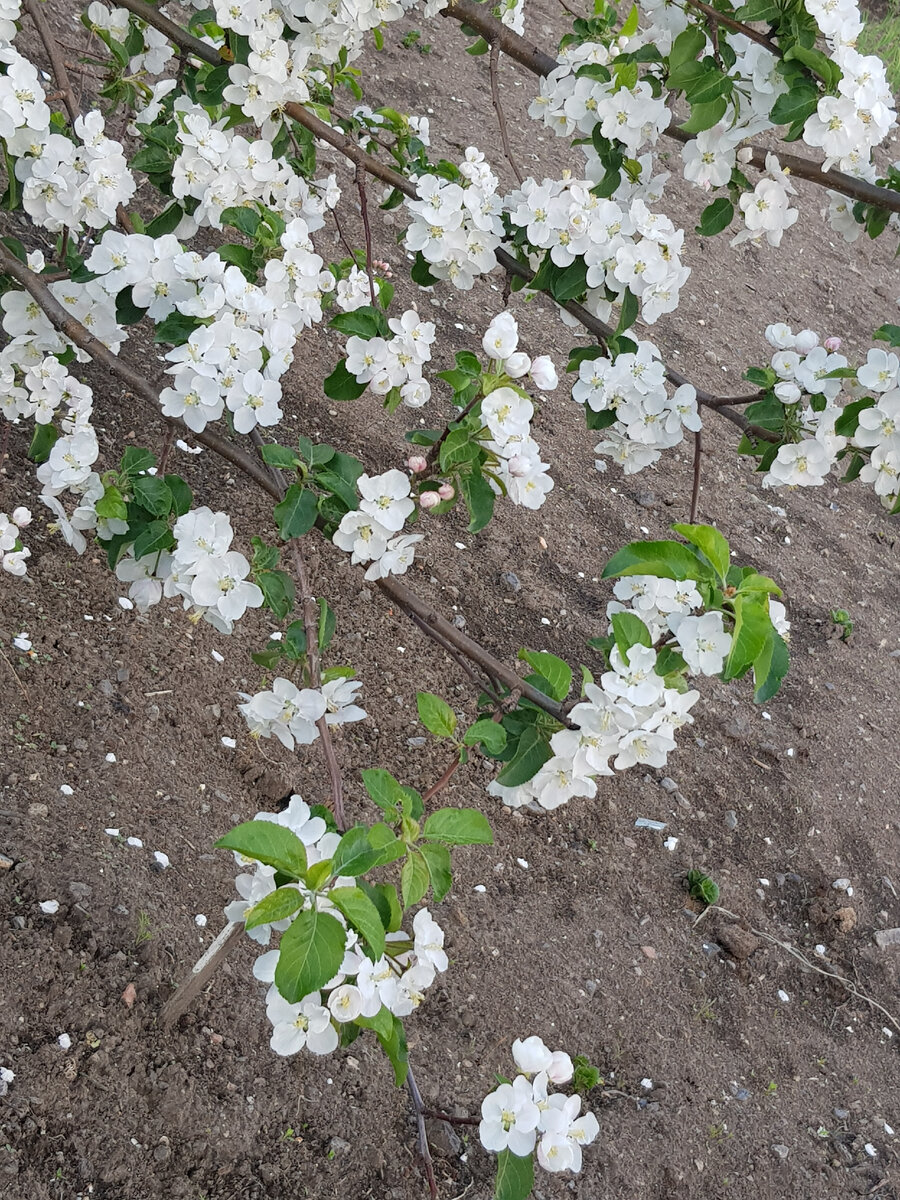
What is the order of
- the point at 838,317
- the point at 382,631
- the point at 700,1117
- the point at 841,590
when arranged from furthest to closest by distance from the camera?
the point at 838,317
the point at 841,590
the point at 382,631
the point at 700,1117

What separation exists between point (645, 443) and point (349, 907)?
1.10 metres

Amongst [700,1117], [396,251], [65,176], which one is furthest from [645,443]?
[396,251]

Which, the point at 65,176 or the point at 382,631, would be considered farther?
the point at 382,631

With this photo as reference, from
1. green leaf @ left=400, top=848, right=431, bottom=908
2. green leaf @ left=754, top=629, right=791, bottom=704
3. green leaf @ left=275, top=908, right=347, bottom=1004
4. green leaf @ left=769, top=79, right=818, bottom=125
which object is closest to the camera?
green leaf @ left=275, top=908, right=347, bottom=1004

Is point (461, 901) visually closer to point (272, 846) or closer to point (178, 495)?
point (178, 495)

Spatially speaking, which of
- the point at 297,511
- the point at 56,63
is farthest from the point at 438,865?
the point at 56,63

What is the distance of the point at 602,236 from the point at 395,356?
369 millimetres

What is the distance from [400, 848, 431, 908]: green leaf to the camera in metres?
1.05

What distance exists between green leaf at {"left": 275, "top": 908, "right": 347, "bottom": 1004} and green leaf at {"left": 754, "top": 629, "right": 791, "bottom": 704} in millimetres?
513

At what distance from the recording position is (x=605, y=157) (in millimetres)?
1764

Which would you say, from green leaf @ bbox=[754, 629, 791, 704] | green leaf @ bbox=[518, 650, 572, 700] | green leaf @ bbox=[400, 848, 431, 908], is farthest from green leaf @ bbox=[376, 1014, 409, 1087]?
green leaf @ bbox=[754, 629, 791, 704]

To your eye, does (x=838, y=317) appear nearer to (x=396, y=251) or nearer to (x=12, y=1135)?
(x=396, y=251)

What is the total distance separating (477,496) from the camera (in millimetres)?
1354

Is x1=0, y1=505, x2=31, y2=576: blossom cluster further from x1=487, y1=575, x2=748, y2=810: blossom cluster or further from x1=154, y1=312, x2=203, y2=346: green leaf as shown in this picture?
x1=487, y1=575, x2=748, y2=810: blossom cluster
